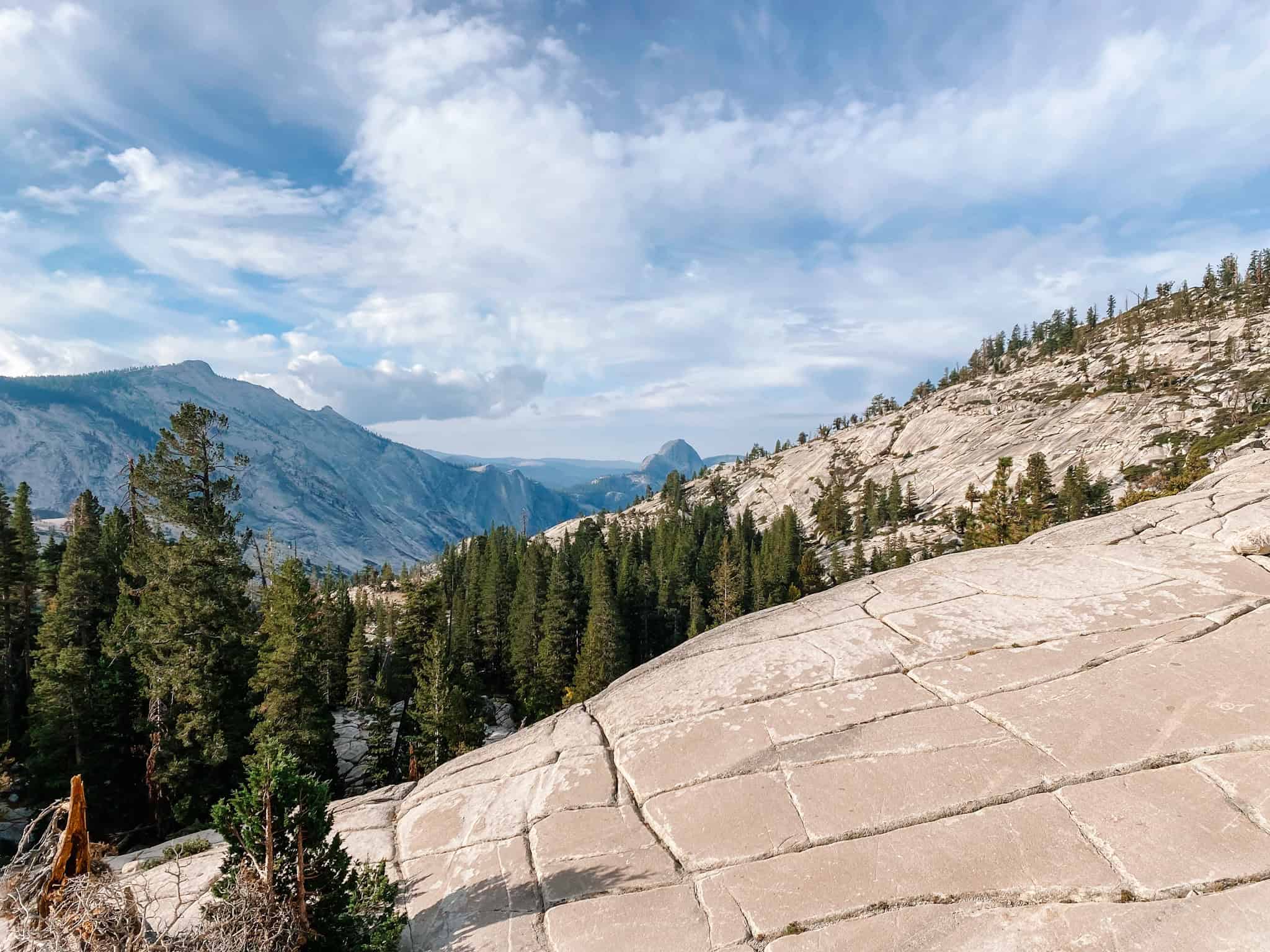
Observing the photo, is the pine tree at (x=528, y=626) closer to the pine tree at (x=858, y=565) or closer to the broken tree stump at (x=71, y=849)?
the broken tree stump at (x=71, y=849)

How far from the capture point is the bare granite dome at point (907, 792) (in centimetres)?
774

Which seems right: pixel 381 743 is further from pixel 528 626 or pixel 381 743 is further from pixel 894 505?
pixel 894 505

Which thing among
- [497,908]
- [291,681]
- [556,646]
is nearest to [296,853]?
[497,908]

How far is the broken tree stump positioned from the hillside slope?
13173 cm

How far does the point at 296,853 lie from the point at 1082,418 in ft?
560

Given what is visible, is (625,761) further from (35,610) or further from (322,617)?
(35,610)

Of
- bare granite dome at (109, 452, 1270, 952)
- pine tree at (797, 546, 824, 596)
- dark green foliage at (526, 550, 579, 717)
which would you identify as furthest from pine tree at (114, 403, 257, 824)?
pine tree at (797, 546, 824, 596)

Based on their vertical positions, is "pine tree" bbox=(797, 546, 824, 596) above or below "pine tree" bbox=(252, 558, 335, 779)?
below

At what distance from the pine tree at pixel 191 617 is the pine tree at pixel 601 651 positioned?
83.4 ft

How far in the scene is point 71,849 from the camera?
8414 mm

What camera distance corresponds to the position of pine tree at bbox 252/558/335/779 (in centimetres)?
2814

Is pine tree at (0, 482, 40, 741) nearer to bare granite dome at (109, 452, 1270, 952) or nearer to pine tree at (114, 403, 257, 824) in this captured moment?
pine tree at (114, 403, 257, 824)

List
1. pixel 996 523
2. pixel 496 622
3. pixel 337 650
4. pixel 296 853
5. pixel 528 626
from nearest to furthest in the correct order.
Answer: pixel 296 853
pixel 996 523
pixel 337 650
pixel 528 626
pixel 496 622

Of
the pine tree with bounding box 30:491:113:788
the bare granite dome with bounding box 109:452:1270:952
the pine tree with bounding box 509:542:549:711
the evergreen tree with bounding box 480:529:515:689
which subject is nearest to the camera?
the bare granite dome with bounding box 109:452:1270:952
